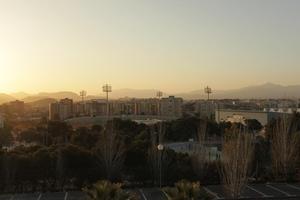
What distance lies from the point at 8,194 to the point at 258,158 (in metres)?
10.4

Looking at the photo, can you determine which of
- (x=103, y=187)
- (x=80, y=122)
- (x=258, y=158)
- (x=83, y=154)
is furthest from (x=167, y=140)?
(x=80, y=122)

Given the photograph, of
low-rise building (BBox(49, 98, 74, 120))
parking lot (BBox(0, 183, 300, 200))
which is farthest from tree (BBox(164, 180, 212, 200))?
low-rise building (BBox(49, 98, 74, 120))

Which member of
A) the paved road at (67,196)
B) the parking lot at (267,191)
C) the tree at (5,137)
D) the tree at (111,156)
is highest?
the tree at (111,156)

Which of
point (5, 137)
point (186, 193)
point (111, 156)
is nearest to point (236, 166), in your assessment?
point (186, 193)

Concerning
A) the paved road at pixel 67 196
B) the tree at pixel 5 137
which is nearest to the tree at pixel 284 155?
the paved road at pixel 67 196

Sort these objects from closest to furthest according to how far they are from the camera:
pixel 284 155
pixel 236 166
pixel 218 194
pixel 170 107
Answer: pixel 236 166 < pixel 218 194 < pixel 284 155 < pixel 170 107

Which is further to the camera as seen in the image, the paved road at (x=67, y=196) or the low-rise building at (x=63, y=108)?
the low-rise building at (x=63, y=108)

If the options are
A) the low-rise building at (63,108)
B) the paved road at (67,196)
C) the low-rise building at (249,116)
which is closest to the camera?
the paved road at (67,196)

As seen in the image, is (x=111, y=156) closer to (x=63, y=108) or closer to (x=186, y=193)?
(x=186, y=193)

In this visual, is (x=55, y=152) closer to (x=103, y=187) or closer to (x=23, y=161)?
(x=23, y=161)

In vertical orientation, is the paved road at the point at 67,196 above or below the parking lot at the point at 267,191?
below

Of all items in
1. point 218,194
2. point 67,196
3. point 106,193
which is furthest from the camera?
point 67,196

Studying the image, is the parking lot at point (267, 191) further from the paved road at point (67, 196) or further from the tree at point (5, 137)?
the tree at point (5, 137)

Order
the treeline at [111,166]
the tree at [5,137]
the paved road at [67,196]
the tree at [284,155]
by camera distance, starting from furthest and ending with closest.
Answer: the tree at [5,137] < the tree at [284,155] < the treeline at [111,166] < the paved road at [67,196]
